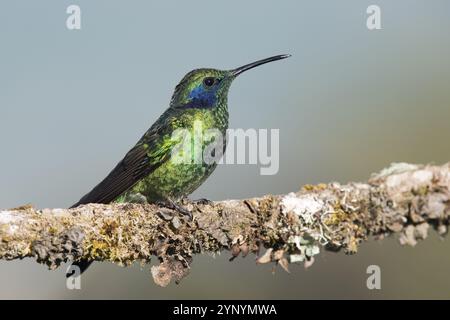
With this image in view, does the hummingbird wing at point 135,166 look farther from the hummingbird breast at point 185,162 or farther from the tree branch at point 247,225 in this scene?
the tree branch at point 247,225

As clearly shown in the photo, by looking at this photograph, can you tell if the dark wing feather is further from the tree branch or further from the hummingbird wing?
the tree branch

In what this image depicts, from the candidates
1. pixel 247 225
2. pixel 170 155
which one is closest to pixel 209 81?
pixel 170 155

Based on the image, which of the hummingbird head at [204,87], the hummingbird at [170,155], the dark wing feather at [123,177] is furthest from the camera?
the hummingbird head at [204,87]

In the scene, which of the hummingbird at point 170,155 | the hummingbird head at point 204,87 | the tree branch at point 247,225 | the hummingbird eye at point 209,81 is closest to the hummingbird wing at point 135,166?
the hummingbird at point 170,155

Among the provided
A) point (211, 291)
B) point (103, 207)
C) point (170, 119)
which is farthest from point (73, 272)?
point (211, 291)

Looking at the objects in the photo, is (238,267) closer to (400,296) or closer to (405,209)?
(400,296)

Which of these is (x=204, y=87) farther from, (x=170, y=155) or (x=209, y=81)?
(x=170, y=155)
